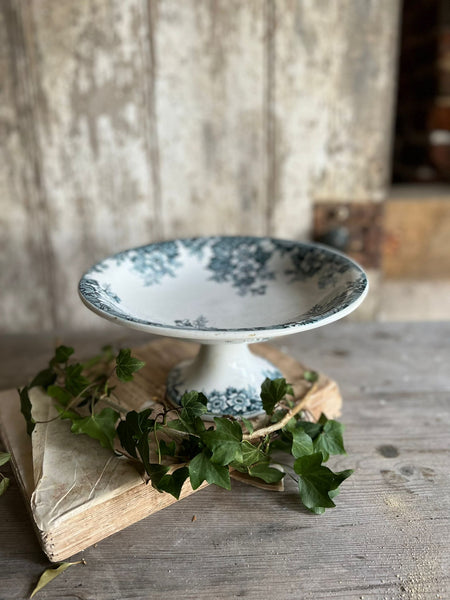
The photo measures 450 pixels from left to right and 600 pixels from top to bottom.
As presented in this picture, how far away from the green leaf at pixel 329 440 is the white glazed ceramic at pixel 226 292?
0.07 m

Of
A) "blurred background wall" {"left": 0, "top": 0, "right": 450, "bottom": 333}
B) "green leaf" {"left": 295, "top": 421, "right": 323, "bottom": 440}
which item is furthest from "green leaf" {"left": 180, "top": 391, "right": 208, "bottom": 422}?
"blurred background wall" {"left": 0, "top": 0, "right": 450, "bottom": 333}

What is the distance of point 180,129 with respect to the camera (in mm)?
886

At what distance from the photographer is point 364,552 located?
1.49 ft

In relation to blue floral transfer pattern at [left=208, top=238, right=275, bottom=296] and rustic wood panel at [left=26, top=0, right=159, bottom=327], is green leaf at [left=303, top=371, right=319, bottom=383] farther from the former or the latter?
rustic wood panel at [left=26, top=0, right=159, bottom=327]

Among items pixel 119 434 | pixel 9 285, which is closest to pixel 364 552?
pixel 119 434

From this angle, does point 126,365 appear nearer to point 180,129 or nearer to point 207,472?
point 207,472

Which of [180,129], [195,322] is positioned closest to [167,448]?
[195,322]

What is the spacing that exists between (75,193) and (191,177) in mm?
191

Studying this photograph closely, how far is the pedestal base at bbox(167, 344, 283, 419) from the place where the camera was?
0.58 metres

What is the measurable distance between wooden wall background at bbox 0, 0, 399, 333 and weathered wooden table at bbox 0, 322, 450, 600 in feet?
1.50

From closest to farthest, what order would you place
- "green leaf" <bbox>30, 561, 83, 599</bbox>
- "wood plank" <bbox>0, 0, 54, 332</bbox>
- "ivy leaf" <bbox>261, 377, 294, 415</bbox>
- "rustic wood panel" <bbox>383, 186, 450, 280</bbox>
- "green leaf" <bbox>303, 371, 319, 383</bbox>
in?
"green leaf" <bbox>30, 561, 83, 599</bbox> → "ivy leaf" <bbox>261, 377, 294, 415</bbox> → "green leaf" <bbox>303, 371, 319, 383</bbox> → "wood plank" <bbox>0, 0, 54, 332</bbox> → "rustic wood panel" <bbox>383, 186, 450, 280</bbox>

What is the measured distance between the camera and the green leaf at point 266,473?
1.69ft

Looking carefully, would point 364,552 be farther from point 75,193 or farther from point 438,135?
point 438,135

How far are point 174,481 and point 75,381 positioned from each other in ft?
0.56
